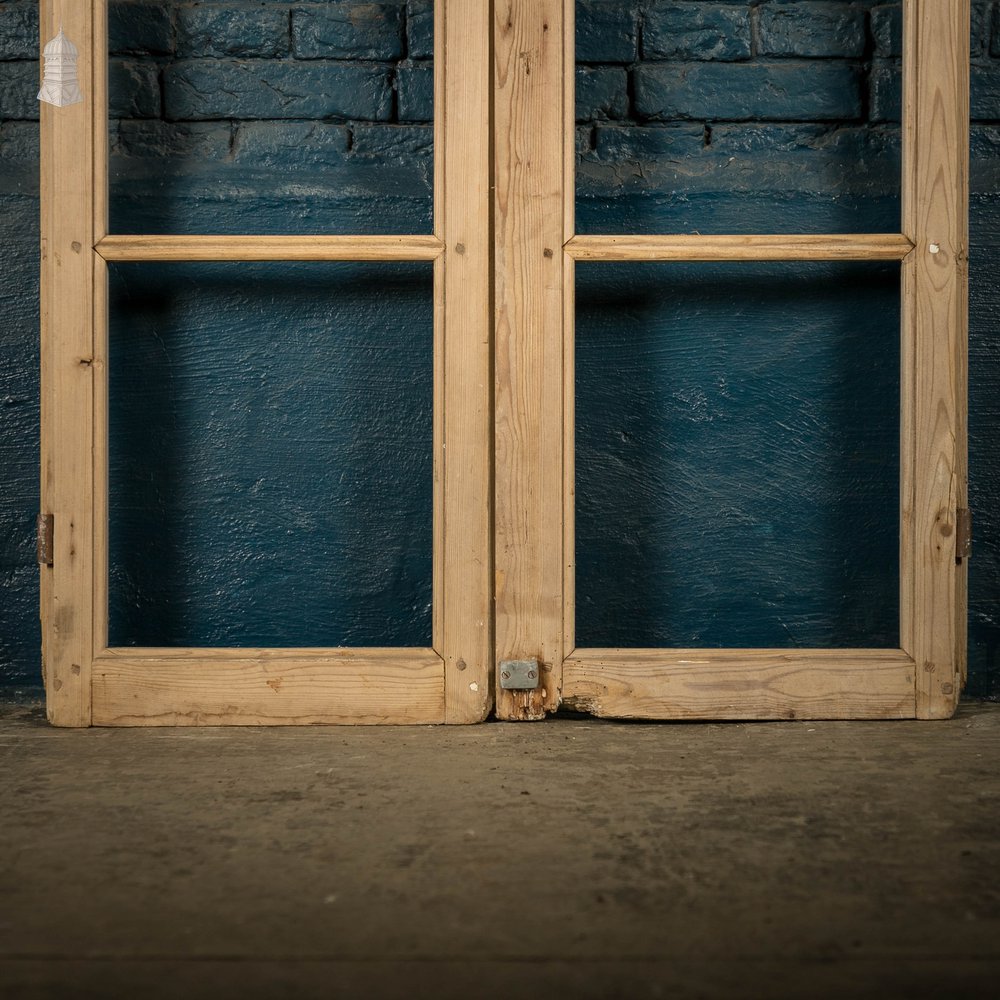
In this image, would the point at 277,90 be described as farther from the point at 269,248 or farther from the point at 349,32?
the point at 269,248

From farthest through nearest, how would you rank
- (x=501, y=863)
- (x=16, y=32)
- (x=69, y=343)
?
(x=16, y=32)
(x=69, y=343)
(x=501, y=863)

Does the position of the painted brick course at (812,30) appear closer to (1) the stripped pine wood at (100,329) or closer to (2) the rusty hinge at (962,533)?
(2) the rusty hinge at (962,533)

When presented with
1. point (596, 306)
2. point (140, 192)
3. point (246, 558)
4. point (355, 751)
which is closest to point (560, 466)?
point (596, 306)

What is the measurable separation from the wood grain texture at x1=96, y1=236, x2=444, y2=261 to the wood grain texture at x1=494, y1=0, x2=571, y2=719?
158 mm

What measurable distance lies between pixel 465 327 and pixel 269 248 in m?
0.37

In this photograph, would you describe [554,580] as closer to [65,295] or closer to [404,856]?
[404,856]

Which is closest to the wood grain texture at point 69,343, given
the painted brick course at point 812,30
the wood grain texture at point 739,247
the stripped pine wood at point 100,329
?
the stripped pine wood at point 100,329

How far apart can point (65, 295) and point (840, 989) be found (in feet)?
5.01

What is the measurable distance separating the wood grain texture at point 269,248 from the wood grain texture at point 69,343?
8 centimetres

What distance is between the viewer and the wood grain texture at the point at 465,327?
5.37 feet

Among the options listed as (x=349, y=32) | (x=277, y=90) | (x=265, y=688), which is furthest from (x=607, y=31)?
(x=265, y=688)

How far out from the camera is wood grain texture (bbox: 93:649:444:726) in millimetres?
1657

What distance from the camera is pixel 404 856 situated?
112 centimetres

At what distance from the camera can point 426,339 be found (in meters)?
1.97
